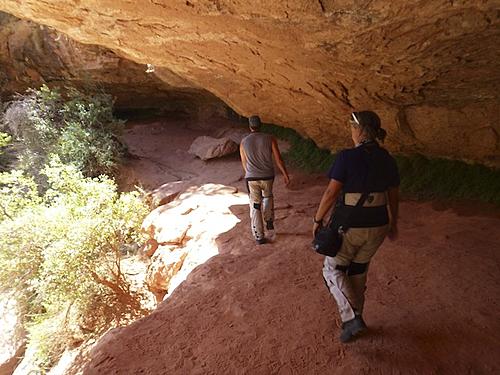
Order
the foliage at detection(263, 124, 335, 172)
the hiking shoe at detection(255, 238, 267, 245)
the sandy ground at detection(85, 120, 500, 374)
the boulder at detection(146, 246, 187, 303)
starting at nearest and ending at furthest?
the sandy ground at detection(85, 120, 500, 374)
the hiking shoe at detection(255, 238, 267, 245)
the boulder at detection(146, 246, 187, 303)
the foliage at detection(263, 124, 335, 172)

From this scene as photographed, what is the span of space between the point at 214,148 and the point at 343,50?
19.0 ft

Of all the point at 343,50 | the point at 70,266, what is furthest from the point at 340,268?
the point at 70,266

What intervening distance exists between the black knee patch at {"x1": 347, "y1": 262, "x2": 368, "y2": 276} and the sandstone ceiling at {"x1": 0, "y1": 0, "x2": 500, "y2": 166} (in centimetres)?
226

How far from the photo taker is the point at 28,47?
997 cm

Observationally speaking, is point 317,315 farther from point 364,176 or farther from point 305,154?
point 305,154

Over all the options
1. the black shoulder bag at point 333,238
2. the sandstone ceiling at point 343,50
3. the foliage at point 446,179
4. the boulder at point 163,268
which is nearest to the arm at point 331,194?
the black shoulder bag at point 333,238

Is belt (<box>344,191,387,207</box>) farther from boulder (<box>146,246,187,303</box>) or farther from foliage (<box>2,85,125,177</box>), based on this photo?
foliage (<box>2,85,125,177</box>)

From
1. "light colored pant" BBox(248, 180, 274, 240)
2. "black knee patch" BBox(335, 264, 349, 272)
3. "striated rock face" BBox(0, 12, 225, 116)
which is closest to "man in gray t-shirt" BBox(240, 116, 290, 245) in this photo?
"light colored pant" BBox(248, 180, 274, 240)

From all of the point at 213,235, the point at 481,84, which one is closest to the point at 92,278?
the point at 213,235

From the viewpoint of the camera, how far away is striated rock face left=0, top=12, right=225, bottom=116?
9.69m

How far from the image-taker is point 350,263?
8.68 feet

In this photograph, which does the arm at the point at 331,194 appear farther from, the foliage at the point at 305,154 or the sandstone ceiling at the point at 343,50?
the foliage at the point at 305,154

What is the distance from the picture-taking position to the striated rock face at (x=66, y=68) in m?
9.69

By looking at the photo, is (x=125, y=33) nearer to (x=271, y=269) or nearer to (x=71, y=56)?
(x=271, y=269)
